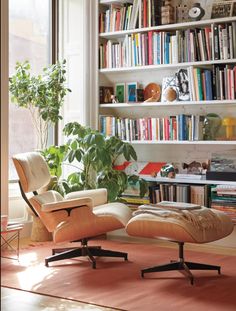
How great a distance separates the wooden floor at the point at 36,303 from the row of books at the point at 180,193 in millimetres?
2349

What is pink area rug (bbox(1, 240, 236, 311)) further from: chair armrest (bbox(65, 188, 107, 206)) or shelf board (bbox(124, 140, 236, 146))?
shelf board (bbox(124, 140, 236, 146))

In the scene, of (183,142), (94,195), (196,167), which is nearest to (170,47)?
(183,142)

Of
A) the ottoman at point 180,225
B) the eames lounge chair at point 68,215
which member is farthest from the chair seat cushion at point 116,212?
the ottoman at point 180,225

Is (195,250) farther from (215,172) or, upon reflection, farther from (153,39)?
(153,39)

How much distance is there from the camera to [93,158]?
16.7 ft

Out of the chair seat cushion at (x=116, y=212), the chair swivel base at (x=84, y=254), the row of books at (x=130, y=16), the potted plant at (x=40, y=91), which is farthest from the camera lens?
the row of books at (x=130, y=16)

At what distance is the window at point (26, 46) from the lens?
546 cm

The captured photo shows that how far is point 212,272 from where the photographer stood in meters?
3.80

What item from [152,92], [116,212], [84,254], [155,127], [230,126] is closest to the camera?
[116,212]

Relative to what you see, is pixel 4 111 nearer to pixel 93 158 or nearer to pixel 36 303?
pixel 93 158

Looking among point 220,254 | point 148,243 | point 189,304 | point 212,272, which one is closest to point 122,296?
point 189,304

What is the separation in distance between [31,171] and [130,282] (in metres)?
1.27

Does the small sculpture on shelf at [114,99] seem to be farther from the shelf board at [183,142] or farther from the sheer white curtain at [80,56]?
the shelf board at [183,142]

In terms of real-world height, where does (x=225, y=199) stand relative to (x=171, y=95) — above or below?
below
